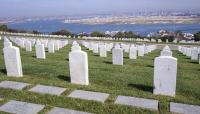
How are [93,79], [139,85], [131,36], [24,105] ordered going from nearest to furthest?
1. [24,105]
2. [139,85]
3. [93,79]
4. [131,36]

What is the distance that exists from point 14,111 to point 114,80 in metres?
3.76

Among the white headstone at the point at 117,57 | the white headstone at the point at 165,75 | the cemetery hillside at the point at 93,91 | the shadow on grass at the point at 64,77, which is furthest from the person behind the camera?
the white headstone at the point at 117,57

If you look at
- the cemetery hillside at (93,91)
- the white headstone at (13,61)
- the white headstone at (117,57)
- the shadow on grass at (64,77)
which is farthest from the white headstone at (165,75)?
the white headstone at (117,57)

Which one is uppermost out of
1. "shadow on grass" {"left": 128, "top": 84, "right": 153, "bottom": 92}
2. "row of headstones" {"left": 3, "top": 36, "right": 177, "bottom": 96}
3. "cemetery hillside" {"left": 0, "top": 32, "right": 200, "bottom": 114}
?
"row of headstones" {"left": 3, "top": 36, "right": 177, "bottom": 96}

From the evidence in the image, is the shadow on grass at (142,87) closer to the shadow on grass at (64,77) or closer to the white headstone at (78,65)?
the white headstone at (78,65)

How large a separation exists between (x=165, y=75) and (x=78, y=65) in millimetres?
2807

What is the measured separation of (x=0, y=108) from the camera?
18.2ft

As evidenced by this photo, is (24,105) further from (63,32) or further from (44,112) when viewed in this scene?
(63,32)

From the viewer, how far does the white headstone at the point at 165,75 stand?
659cm

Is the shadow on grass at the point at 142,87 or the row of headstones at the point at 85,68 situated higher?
Result: the row of headstones at the point at 85,68

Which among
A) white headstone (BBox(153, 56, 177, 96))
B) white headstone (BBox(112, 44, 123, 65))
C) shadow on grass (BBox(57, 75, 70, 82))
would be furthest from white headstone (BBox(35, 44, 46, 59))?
white headstone (BBox(153, 56, 177, 96))

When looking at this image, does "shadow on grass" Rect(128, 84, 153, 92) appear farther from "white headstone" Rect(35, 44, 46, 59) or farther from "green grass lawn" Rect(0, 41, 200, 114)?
"white headstone" Rect(35, 44, 46, 59)

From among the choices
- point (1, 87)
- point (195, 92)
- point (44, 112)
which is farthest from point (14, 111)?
point (195, 92)

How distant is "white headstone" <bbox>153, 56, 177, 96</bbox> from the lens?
6.59 metres
